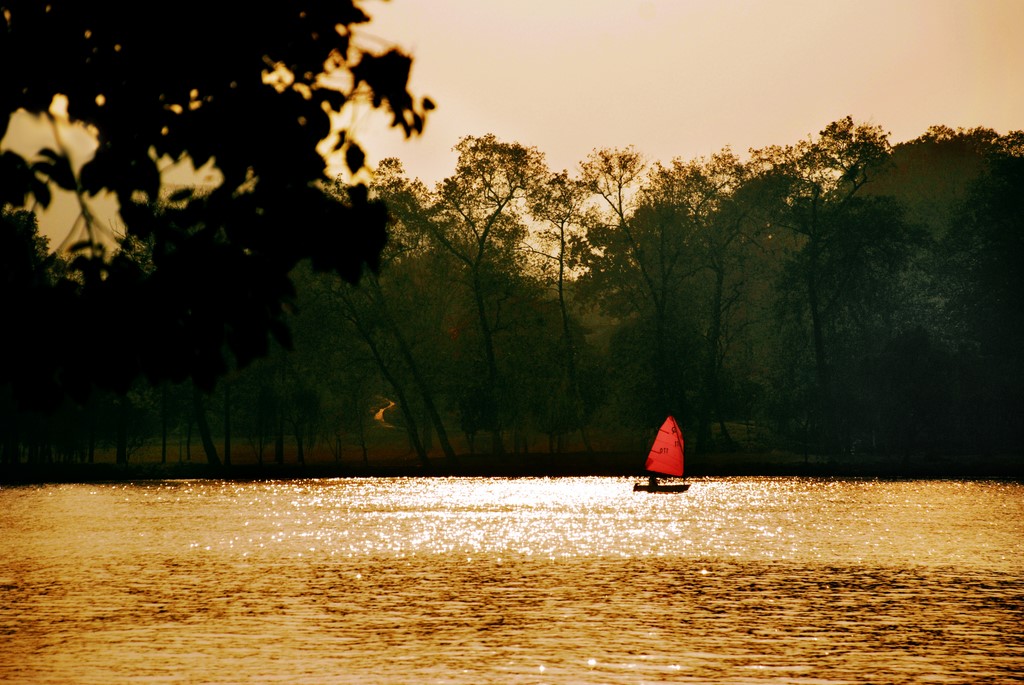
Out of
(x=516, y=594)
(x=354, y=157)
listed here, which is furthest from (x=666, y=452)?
(x=354, y=157)

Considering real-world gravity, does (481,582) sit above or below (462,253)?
below

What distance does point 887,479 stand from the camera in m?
81.3

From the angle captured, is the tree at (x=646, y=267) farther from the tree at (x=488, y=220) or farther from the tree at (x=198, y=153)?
the tree at (x=198, y=153)

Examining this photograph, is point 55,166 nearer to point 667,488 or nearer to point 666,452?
A: point 667,488

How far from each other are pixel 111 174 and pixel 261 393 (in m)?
82.6

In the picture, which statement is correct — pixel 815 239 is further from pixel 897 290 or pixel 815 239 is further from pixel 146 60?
pixel 146 60

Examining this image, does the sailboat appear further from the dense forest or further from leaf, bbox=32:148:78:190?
leaf, bbox=32:148:78:190

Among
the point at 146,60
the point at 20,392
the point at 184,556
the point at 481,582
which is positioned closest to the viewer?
the point at 146,60

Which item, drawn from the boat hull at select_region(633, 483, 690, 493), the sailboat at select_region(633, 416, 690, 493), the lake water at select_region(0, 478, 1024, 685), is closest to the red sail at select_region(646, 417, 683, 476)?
the sailboat at select_region(633, 416, 690, 493)

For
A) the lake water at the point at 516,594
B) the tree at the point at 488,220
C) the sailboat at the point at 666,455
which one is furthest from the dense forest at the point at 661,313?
the lake water at the point at 516,594

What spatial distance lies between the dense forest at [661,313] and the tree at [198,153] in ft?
228

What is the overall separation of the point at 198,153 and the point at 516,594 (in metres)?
22.1

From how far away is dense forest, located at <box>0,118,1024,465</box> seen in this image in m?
82.9

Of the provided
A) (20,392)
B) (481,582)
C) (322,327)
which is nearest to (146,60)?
(20,392)
